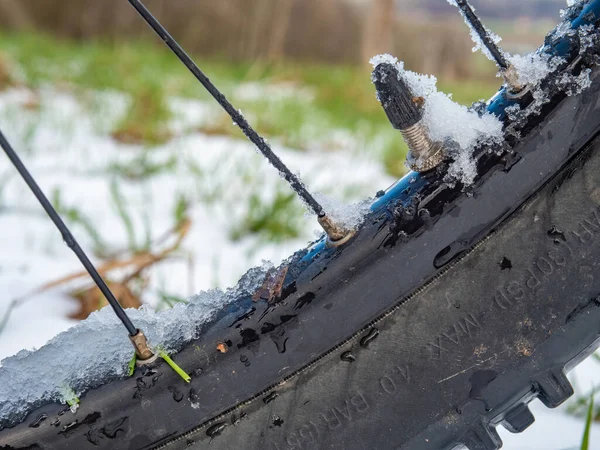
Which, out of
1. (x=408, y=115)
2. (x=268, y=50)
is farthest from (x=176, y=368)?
(x=268, y=50)

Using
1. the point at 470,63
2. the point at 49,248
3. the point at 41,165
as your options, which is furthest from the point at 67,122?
the point at 470,63

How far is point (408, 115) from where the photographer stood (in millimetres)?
505

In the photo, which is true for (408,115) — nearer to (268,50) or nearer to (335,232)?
→ (335,232)

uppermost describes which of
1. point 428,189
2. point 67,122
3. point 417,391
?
point 67,122

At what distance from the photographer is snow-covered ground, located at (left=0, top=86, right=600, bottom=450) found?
961 millimetres

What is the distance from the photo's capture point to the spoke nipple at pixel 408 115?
0.49 meters

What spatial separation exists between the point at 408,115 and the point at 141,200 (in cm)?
112

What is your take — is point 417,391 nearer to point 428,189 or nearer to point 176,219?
point 428,189

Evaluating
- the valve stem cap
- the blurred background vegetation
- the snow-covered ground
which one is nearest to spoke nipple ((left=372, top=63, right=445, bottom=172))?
the valve stem cap

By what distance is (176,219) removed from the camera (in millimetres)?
1390

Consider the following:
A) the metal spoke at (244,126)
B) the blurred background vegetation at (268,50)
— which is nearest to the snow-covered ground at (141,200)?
the metal spoke at (244,126)

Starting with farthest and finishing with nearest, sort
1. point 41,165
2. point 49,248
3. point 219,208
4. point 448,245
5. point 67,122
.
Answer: point 67,122, point 41,165, point 219,208, point 49,248, point 448,245

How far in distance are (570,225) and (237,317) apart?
0.26m

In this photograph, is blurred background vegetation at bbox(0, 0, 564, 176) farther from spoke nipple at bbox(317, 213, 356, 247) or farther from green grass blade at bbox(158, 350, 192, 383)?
green grass blade at bbox(158, 350, 192, 383)
